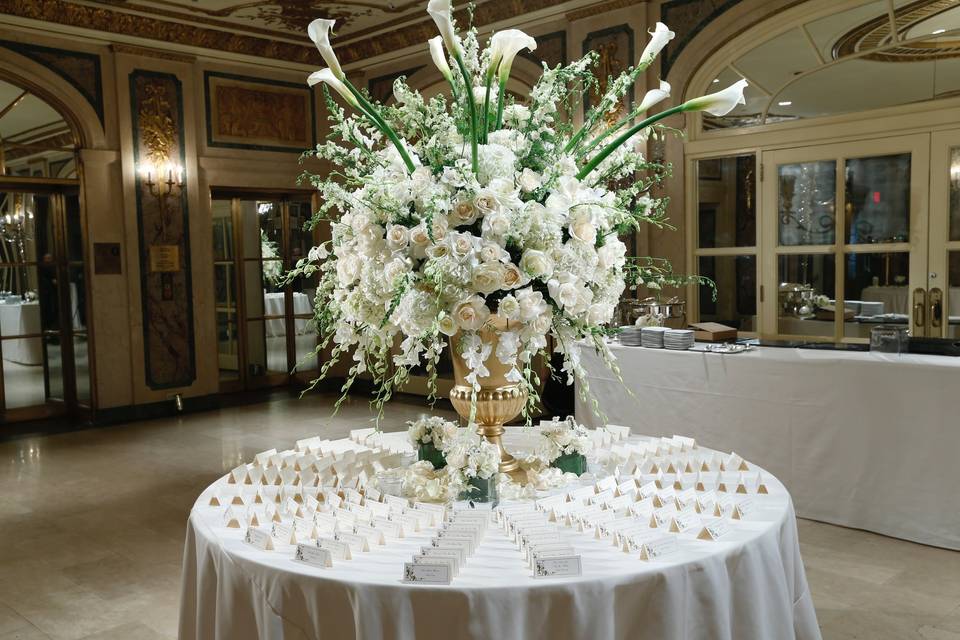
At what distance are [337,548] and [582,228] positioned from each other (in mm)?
888

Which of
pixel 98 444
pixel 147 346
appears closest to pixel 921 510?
pixel 98 444

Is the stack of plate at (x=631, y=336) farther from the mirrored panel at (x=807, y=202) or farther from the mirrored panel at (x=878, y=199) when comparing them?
the mirrored panel at (x=878, y=199)

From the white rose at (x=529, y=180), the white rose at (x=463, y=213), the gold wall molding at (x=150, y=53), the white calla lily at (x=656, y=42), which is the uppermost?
the gold wall molding at (x=150, y=53)

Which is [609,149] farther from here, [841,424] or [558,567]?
[841,424]

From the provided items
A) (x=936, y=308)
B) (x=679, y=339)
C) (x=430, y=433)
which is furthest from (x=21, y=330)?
(x=936, y=308)

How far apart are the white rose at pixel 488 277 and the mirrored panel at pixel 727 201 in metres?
5.06

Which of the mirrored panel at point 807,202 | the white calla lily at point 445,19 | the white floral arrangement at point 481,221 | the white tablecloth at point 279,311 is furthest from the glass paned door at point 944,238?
the white tablecloth at point 279,311

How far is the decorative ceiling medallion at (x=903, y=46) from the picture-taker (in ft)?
17.6

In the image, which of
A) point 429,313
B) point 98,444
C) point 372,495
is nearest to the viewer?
point 429,313

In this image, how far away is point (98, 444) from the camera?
6871mm

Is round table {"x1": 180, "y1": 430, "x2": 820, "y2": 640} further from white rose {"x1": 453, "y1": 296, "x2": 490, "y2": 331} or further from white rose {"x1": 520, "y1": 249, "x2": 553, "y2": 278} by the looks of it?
white rose {"x1": 520, "y1": 249, "x2": 553, "y2": 278}

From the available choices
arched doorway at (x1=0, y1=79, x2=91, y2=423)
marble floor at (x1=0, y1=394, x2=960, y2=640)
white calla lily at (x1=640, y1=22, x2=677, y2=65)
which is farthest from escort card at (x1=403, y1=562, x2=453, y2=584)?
arched doorway at (x1=0, y1=79, x2=91, y2=423)

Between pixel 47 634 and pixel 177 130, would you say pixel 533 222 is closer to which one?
pixel 47 634

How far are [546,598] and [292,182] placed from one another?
808 centimetres
